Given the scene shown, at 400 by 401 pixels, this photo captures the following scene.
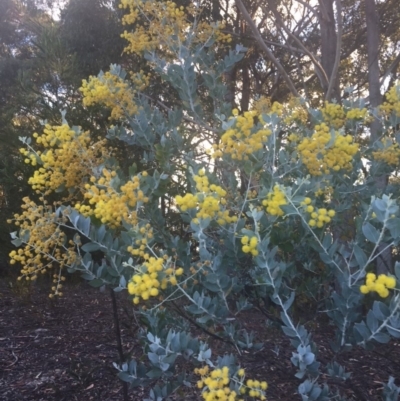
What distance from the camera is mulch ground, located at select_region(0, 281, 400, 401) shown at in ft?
11.1

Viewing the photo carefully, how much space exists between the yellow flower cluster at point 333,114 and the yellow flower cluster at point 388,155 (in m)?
0.44

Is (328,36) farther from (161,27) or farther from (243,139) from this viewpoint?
(243,139)

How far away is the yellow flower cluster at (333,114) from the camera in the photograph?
3.06 metres

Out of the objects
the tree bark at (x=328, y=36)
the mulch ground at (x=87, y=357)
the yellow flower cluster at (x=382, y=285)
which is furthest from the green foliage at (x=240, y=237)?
the tree bark at (x=328, y=36)

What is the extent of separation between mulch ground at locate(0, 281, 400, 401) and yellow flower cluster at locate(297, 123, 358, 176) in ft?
2.91

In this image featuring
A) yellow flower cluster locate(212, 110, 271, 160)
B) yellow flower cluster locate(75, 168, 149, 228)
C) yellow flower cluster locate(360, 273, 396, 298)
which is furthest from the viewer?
yellow flower cluster locate(212, 110, 271, 160)

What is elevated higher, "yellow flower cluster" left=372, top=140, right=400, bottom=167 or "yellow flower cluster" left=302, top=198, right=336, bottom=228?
"yellow flower cluster" left=372, top=140, right=400, bottom=167

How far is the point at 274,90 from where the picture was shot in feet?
26.9

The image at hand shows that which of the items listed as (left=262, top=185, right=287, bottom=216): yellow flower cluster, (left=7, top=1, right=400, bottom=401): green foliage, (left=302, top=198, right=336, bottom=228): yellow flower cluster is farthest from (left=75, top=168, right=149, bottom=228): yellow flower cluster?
(left=302, top=198, right=336, bottom=228): yellow flower cluster

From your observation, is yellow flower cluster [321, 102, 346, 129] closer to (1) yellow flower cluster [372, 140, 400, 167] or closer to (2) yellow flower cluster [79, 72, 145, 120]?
(1) yellow flower cluster [372, 140, 400, 167]

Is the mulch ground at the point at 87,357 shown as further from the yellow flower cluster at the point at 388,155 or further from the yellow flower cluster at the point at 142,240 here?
the yellow flower cluster at the point at 388,155

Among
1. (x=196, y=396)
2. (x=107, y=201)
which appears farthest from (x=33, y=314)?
(x=107, y=201)

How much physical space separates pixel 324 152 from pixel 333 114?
0.87 meters

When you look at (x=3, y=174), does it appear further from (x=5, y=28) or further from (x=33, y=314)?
(x=5, y=28)
